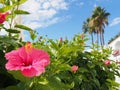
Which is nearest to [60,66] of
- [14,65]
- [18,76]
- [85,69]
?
[18,76]

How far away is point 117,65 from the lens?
12.0ft

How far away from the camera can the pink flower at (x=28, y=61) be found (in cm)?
93

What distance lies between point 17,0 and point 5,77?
1.25 feet

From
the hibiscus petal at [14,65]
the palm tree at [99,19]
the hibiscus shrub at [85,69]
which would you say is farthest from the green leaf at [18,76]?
the palm tree at [99,19]

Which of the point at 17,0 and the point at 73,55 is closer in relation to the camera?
the point at 17,0

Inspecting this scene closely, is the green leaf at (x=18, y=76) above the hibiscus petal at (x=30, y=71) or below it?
below

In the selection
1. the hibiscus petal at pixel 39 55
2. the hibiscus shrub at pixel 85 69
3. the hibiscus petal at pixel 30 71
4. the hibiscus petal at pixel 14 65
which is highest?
the hibiscus petal at pixel 39 55

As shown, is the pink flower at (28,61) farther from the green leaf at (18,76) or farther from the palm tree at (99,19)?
the palm tree at (99,19)

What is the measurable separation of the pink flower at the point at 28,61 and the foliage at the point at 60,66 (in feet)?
0.32

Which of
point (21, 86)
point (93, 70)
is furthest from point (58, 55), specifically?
point (93, 70)

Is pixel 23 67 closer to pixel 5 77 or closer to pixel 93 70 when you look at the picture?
pixel 5 77

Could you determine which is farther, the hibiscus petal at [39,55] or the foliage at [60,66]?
the foliage at [60,66]

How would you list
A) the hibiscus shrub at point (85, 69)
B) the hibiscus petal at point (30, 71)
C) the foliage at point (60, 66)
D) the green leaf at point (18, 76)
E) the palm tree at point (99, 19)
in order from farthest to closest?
the palm tree at point (99, 19) → the hibiscus shrub at point (85, 69) → the foliage at point (60, 66) → the green leaf at point (18, 76) → the hibiscus petal at point (30, 71)

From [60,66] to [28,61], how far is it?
0.42 meters
